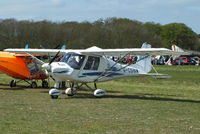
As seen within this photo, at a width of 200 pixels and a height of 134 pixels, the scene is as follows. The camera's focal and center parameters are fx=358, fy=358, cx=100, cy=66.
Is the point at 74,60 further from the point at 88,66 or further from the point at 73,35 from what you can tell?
the point at 73,35

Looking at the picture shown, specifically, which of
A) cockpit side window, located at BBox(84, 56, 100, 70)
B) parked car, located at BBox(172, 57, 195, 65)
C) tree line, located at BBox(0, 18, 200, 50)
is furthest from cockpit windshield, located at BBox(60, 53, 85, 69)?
tree line, located at BBox(0, 18, 200, 50)

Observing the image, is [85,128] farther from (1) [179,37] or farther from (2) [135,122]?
(1) [179,37]

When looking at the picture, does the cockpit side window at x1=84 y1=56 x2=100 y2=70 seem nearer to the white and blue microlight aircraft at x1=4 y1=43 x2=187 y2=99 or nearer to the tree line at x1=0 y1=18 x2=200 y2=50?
the white and blue microlight aircraft at x1=4 y1=43 x2=187 y2=99

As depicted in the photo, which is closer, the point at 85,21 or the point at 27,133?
the point at 27,133

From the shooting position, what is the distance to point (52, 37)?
79500 mm

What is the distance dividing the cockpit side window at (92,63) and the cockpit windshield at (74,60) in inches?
14.4

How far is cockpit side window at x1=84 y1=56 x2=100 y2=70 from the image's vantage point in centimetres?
1654

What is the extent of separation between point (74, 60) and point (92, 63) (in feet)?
3.41

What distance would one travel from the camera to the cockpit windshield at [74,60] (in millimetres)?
15953

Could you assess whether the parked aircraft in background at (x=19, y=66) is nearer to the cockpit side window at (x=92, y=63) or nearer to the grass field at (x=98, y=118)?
the cockpit side window at (x=92, y=63)

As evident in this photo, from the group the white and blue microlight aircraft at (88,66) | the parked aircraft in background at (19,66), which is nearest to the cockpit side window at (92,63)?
the white and blue microlight aircraft at (88,66)

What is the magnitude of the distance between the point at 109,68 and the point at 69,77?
2.42m

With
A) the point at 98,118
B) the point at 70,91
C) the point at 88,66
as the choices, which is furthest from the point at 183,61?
the point at 98,118

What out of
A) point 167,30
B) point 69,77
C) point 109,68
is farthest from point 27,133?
point 167,30
